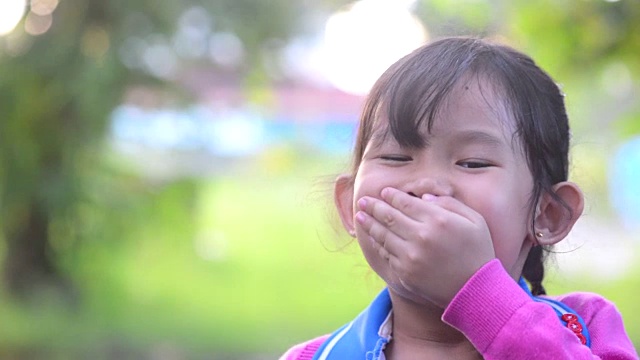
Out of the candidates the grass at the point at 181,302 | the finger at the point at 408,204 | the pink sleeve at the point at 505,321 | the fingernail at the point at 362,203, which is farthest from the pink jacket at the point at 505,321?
the grass at the point at 181,302

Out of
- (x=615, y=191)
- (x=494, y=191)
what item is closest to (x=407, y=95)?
(x=494, y=191)

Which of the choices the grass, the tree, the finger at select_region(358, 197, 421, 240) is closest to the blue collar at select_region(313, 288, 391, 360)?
the finger at select_region(358, 197, 421, 240)

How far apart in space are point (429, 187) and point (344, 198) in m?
0.39

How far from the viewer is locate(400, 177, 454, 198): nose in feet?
4.75

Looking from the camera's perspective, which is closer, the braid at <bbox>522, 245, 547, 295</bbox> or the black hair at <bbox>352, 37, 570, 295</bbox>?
the black hair at <bbox>352, 37, 570, 295</bbox>

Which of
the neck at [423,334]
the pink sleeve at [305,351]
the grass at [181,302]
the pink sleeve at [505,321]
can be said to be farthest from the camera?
the grass at [181,302]

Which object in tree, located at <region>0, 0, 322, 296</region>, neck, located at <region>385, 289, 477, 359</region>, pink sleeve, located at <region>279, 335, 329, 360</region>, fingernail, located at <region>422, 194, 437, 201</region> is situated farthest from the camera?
tree, located at <region>0, 0, 322, 296</region>

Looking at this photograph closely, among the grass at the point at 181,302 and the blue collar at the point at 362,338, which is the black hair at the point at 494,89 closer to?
the blue collar at the point at 362,338

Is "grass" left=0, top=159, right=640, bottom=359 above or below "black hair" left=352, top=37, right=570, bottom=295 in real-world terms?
below

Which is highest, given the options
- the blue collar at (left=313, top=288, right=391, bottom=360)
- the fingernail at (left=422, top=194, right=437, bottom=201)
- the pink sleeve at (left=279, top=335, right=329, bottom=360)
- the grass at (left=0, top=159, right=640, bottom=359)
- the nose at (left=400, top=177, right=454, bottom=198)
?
the nose at (left=400, top=177, right=454, bottom=198)

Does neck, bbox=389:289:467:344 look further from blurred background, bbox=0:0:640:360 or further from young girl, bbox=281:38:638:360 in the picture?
blurred background, bbox=0:0:640:360

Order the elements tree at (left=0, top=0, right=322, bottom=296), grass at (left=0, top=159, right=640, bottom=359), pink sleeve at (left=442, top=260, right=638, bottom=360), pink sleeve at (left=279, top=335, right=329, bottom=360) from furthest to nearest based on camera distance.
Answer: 1. grass at (left=0, top=159, right=640, bottom=359)
2. tree at (left=0, top=0, right=322, bottom=296)
3. pink sleeve at (left=279, top=335, right=329, bottom=360)
4. pink sleeve at (left=442, top=260, right=638, bottom=360)

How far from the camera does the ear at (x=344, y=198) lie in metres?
1.79

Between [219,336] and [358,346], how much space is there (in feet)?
16.3
